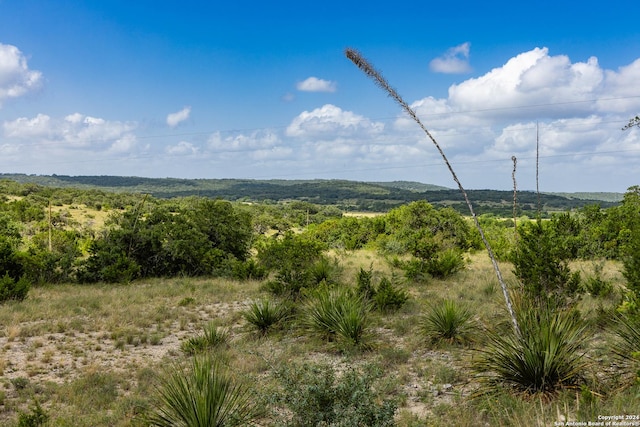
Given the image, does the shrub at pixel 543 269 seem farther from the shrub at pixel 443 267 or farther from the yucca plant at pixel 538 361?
the shrub at pixel 443 267

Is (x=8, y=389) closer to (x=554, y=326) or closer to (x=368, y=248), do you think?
(x=554, y=326)

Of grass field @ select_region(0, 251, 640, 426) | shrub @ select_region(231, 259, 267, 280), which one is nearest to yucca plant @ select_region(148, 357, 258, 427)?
grass field @ select_region(0, 251, 640, 426)

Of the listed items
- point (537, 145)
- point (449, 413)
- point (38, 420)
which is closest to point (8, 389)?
point (38, 420)

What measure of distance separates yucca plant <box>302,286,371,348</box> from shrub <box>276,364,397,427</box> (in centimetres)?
349

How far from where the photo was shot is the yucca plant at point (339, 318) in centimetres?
852

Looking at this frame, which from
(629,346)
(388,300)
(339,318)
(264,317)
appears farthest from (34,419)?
(388,300)

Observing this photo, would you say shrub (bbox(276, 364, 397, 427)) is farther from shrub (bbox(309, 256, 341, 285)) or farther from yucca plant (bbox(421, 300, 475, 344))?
shrub (bbox(309, 256, 341, 285))

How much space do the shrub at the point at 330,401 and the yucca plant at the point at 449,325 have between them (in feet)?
12.7

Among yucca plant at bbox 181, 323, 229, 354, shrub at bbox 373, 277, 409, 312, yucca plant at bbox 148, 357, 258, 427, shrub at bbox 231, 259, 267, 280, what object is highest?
yucca plant at bbox 148, 357, 258, 427

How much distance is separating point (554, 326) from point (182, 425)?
4707 mm

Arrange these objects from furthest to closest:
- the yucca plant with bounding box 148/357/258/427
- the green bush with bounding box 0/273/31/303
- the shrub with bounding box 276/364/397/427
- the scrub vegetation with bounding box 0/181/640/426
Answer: the green bush with bounding box 0/273/31/303
the scrub vegetation with bounding box 0/181/640/426
the yucca plant with bounding box 148/357/258/427
the shrub with bounding box 276/364/397/427

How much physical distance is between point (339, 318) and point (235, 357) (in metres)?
2.07

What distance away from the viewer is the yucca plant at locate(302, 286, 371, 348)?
852cm

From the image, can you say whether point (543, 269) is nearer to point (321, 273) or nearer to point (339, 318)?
point (339, 318)
